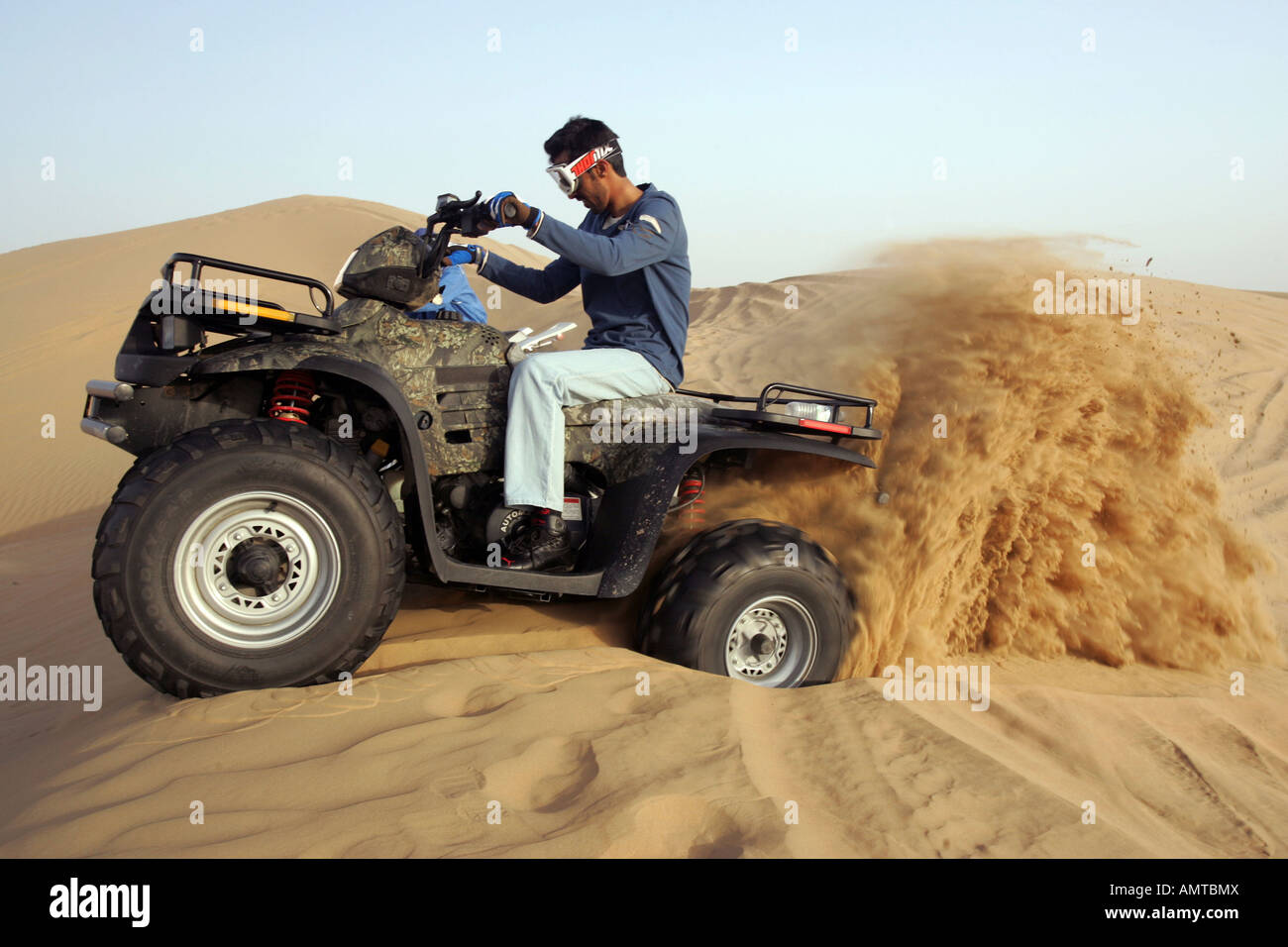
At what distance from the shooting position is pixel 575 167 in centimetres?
432

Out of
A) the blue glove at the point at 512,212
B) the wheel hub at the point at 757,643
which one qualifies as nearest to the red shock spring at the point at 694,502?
the wheel hub at the point at 757,643

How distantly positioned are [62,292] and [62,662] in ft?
73.9

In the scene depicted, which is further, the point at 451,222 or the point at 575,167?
the point at 575,167

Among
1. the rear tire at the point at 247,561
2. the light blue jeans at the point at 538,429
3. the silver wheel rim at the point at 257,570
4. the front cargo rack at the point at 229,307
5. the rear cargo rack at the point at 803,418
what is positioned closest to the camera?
the rear tire at the point at 247,561

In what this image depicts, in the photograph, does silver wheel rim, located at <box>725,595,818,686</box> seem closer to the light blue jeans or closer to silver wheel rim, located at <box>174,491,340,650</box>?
the light blue jeans

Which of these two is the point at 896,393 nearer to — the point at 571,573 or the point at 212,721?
the point at 571,573

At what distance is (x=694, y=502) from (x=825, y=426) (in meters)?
0.71

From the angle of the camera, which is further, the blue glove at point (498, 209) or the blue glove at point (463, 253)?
the blue glove at point (463, 253)

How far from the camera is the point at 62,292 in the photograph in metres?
23.9

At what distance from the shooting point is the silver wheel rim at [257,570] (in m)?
3.39

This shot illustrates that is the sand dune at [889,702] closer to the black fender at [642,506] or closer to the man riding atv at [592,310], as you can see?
the black fender at [642,506]

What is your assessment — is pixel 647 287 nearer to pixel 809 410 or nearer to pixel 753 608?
pixel 809 410

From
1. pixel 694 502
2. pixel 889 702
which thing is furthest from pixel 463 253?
pixel 889 702

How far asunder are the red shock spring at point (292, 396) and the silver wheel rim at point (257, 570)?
497mm
